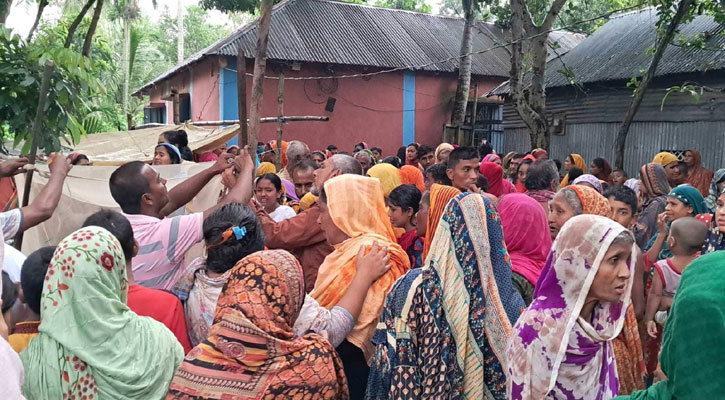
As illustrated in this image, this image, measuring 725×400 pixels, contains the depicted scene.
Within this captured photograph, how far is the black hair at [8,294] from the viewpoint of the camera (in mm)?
2508

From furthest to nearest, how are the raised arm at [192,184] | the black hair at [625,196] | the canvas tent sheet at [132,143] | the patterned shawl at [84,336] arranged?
the canvas tent sheet at [132,143] < the black hair at [625,196] < the raised arm at [192,184] < the patterned shawl at [84,336]

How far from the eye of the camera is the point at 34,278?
2.49 meters

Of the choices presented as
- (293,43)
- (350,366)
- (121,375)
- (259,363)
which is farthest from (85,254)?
(293,43)

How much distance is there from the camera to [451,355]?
9.61 feet

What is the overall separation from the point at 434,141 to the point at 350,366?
17717mm

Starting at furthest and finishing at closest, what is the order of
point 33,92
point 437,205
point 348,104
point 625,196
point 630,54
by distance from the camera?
point 348,104 < point 630,54 < point 625,196 < point 33,92 < point 437,205

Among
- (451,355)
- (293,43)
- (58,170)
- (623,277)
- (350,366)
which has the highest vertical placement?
(293,43)

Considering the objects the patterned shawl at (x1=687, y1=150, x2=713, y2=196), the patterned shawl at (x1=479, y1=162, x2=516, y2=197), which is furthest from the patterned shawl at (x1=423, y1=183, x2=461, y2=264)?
the patterned shawl at (x1=687, y1=150, x2=713, y2=196)

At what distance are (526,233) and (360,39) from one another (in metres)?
16.6

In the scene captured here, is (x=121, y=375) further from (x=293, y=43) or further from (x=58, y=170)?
(x=293, y=43)

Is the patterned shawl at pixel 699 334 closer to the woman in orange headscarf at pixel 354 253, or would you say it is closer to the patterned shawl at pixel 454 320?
the patterned shawl at pixel 454 320

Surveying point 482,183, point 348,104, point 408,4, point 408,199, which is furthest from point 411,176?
point 408,4

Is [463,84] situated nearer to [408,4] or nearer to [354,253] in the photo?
[408,4]

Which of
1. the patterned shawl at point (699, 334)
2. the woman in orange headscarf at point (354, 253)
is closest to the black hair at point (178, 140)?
the woman in orange headscarf at point (354, 253)
